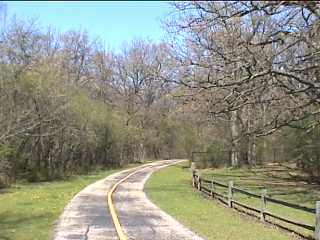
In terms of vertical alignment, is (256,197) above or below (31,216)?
above

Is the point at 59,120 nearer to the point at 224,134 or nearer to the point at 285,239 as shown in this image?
the point at 224,134

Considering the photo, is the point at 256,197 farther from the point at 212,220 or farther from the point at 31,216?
the point at 31,216

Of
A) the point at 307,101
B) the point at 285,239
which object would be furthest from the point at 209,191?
the point at 285,239

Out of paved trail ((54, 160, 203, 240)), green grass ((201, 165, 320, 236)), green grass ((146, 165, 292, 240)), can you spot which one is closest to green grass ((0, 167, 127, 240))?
paved trail ((54, 160, 203, 240))

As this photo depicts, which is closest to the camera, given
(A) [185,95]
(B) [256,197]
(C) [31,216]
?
(C) [31,216]

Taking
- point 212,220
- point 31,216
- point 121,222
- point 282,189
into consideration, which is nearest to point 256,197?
point 212,220

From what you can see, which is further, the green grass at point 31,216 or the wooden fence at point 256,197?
the green grass at point 31,216

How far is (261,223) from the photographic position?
17.6 m

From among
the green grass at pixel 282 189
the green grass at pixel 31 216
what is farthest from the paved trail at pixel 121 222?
the green grass at pixel 282 189

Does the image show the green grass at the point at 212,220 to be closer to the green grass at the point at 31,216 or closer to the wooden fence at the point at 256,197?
the wooden fence at the point at 256,197

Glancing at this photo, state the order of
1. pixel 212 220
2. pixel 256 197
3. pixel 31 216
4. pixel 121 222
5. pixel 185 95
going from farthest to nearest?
1. pixel 185 95
2. pixel 256 197
3. pixel 31 216
4. pixel 212 220
5. pixel 121 222

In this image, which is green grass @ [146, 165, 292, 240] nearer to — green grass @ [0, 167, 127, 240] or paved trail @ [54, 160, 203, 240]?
paved trail @ [54, 160, 203, 240]

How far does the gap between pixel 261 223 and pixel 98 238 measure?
257 inches

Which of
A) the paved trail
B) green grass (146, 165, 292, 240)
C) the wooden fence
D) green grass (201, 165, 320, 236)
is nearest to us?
the paved trail
